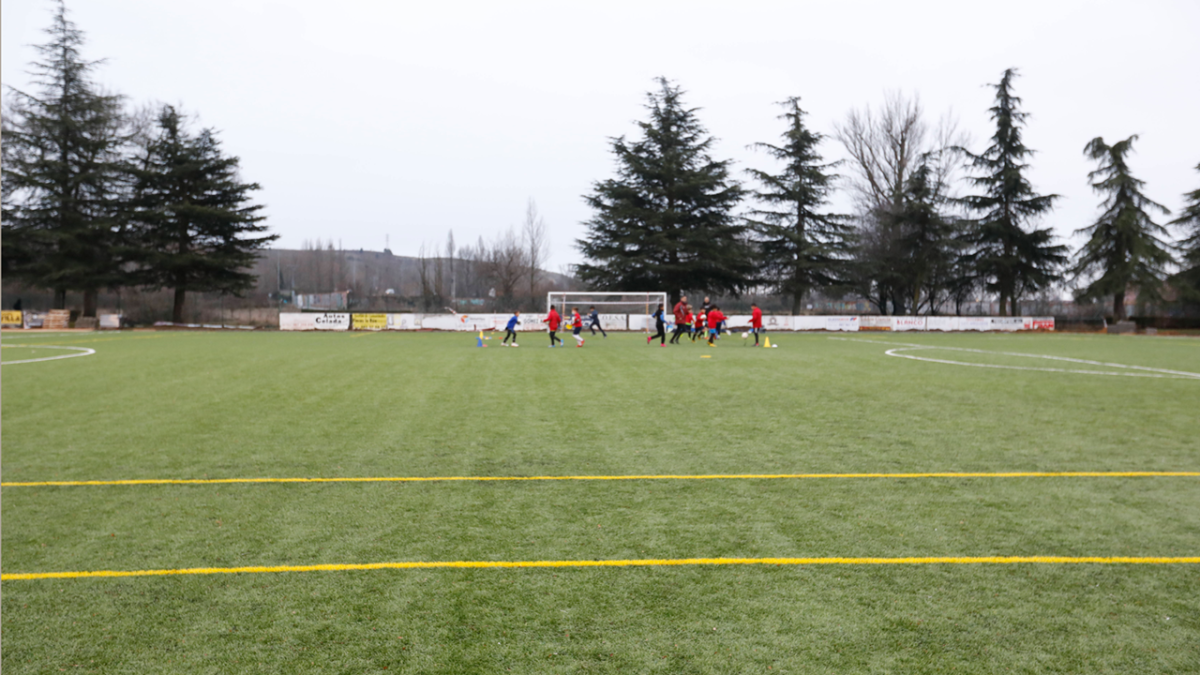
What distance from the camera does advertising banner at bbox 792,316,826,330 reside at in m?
46.1

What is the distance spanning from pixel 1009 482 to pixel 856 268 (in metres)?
49.0

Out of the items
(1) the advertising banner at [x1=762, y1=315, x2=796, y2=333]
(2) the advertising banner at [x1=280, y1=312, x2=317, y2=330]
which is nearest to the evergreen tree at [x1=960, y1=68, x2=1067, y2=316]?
(1) the advertising banner at [x1=762, y1=315, x2=796, y2=333]

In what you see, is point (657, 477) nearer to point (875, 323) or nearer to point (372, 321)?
point (372, 321)

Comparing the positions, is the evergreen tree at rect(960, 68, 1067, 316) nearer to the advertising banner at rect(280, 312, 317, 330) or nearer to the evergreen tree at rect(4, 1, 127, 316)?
the advertising banner at rect(280, 312, 317, 330)

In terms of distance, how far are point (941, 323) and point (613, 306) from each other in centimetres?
2075

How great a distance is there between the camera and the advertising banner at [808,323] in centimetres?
4606

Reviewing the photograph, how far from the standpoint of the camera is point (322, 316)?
1695 inches

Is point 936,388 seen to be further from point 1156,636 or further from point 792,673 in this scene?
point 792,673

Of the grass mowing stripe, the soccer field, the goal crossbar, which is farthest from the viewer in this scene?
the goal crossbar

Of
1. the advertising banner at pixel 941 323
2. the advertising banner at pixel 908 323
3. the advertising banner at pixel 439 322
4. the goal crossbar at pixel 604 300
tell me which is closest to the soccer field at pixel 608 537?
the advertising banner at pixel 439 322

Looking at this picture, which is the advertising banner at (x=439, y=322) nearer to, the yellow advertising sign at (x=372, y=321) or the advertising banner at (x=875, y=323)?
the yellow advertising sign at (x=372, y=321)

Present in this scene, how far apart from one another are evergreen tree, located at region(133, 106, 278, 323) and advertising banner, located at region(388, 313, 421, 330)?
38.0ft

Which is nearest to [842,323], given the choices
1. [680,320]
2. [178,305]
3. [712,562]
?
[680,320]

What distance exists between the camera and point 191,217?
47188 mm
